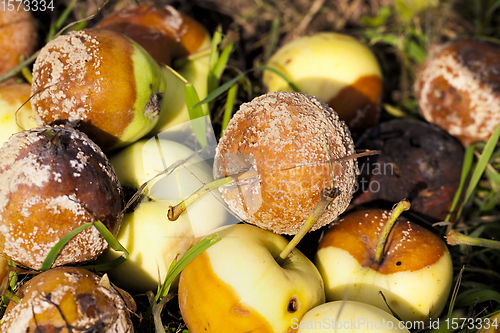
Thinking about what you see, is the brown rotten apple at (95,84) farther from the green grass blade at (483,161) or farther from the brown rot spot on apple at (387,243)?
the green grass blade at (483,161)

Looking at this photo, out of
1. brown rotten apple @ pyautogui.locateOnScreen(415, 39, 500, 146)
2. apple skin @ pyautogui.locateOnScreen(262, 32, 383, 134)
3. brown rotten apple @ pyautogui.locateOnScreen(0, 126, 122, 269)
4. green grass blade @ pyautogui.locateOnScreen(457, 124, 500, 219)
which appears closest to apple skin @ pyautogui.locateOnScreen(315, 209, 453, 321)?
green grass blade @ pyautogui.locateOnScreen(457, 124, 500, 219)

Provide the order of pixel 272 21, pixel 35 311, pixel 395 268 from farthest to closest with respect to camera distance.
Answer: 1. pixel 272 21
2. pixel 395 268
3. pixel 35 311

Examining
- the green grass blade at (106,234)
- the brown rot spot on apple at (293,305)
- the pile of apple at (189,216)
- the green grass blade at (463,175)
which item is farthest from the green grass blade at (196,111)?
the green grass blade at (463,175)

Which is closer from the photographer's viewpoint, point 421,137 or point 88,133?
point 88,133

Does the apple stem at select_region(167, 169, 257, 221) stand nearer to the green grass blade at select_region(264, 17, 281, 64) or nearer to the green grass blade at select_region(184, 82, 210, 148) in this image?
the green grass blade at select_region(184, 82, 210, 148)

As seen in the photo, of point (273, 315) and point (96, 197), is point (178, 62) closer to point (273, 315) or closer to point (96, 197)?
point (96, 197)

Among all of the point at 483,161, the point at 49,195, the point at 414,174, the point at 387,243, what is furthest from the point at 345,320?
the point at 483,161

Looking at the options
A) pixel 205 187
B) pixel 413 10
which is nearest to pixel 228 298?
pixel 205 187
